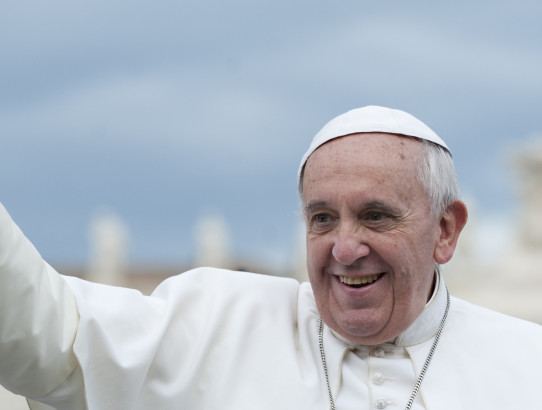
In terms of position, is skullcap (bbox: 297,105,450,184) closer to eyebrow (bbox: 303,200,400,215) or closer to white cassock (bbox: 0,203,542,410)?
eyebrow (bbox: 303,200,400,215)

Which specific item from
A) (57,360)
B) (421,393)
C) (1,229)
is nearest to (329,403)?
(421,393)

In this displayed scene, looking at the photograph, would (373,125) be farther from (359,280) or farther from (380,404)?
(380,404)

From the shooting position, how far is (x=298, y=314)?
3.83m

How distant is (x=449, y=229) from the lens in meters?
3.75

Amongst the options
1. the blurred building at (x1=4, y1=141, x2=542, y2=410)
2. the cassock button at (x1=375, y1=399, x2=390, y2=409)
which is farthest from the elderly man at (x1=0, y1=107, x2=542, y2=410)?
the blurred building at (x1=4, y1=141, x2=542, y2=410)

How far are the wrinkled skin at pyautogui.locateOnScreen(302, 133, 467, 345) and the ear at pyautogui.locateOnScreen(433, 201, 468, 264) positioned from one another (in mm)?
93

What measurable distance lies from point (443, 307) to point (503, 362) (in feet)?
0.96

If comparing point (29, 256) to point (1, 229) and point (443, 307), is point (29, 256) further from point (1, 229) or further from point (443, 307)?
point (443, 307)

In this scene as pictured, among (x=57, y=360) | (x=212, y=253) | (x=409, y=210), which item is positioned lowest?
(x=212, y=253)

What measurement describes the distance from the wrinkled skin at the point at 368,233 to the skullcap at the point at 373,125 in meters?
0.03

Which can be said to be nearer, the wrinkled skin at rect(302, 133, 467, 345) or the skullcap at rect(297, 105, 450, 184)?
the wrinkled skin at rect(302, 133, 467, 345)

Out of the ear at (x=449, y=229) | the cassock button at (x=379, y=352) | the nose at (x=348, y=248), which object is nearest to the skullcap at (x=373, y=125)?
the ear at (x=449, y=229)

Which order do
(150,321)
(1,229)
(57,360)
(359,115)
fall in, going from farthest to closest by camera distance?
(359,115), (150,321), (57,360), (1,229)

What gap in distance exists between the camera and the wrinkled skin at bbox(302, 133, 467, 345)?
11.3ft
